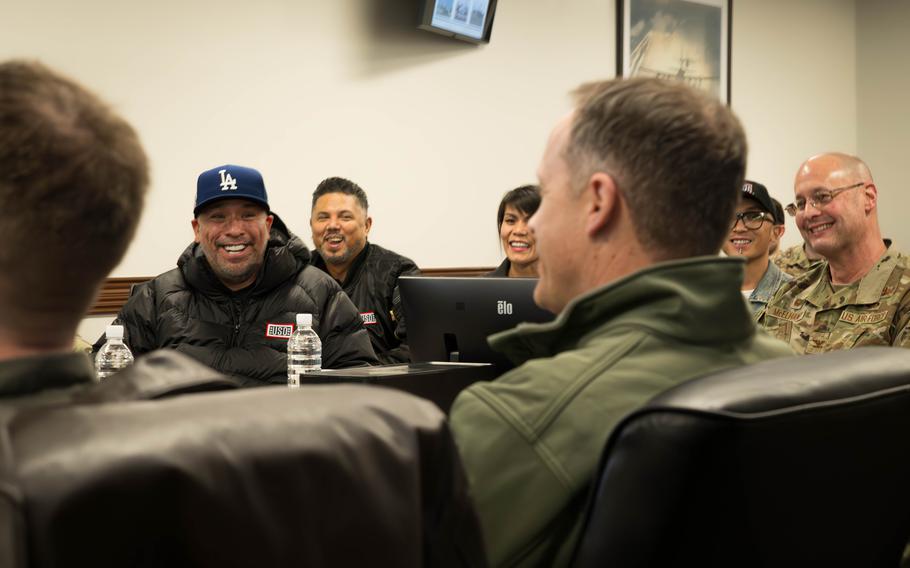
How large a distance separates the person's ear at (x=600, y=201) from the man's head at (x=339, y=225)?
3378 millimetres

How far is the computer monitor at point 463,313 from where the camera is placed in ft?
7.21

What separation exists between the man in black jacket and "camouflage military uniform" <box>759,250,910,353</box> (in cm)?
172

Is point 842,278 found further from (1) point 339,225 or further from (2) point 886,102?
(2) point 886,102

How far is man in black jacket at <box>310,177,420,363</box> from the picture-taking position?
4.52m

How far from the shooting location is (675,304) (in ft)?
3.94

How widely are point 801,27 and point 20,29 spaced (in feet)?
20.3

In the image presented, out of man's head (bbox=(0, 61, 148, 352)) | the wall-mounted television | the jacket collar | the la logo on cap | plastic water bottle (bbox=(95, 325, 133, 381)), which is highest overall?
the wall-mounted television

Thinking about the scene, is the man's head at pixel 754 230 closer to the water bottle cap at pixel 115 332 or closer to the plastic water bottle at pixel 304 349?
the plastic water bottle at pixel 304 349

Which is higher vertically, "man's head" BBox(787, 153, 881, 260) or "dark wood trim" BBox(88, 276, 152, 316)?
"man's head" BBox(787, 153, 881, 260)

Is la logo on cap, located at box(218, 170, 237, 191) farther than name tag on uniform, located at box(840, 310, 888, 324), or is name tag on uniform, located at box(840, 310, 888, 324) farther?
la logo on cap, located at box(218, 170, 237, 191)

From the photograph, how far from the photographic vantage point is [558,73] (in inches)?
259

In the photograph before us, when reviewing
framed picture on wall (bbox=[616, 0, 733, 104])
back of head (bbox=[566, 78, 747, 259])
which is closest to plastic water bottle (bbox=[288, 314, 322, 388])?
back of head (bbox=[566, 78, 747, 259])

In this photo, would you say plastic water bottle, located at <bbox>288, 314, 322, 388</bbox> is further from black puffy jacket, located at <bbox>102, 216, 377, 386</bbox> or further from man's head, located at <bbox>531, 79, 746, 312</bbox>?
man's head, located at <bbox>531, 79, 746, 312</bbox>

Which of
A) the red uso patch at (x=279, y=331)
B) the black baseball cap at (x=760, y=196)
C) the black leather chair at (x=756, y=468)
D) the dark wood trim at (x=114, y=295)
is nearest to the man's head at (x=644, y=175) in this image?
the black leather chair at (x=756, y=468)
